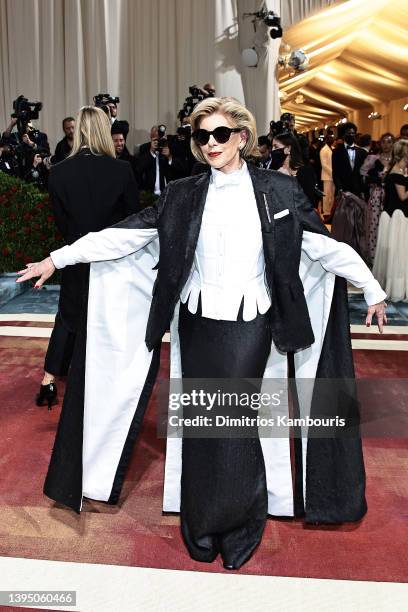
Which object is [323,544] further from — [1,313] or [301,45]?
[301,45]

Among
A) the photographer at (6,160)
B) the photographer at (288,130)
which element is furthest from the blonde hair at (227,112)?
the photographer at (6,160)

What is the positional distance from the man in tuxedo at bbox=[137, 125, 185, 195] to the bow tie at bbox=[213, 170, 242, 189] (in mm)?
5472

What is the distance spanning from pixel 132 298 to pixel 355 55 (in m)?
19.3

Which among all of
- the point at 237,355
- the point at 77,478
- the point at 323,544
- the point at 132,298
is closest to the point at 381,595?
the point at 323,544

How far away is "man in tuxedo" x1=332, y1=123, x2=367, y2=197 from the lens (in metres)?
10.0

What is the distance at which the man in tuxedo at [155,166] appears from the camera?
8.08 m

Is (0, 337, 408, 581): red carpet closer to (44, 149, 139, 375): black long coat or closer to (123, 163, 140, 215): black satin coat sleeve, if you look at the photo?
(44, 149, 139, 375): black long coat

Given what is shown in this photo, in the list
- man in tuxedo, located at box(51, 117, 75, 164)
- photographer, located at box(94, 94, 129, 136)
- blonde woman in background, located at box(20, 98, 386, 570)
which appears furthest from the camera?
man in tuxedo, located at box(51, 117, 75, 164)

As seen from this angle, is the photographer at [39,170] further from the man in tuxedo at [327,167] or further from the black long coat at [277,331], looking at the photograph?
the man in tuxedo at [327,167]

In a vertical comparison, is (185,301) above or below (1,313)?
above

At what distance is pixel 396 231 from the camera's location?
7.75 meters

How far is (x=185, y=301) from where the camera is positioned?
280cm

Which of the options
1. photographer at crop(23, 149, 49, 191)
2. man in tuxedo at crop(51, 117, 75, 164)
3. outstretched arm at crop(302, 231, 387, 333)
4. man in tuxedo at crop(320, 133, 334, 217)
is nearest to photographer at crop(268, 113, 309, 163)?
man in tuxedo at crop(51, 117, 75, 164)

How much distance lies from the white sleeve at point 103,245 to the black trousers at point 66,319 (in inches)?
49.4
